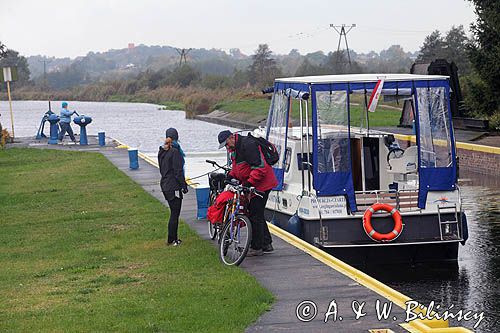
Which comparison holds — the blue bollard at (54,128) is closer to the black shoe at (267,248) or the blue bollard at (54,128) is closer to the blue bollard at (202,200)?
the blue bollard at (202,200)

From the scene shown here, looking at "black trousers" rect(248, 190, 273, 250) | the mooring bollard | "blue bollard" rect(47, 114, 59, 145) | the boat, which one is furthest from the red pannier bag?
"blue bollard" rect(47, 114, 59, 145)

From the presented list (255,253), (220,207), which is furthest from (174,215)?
(255,253)

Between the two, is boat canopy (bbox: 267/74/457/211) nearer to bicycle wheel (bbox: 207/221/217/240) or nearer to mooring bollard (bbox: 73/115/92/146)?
bicycle wheel (bbox: 207/221/217/240)

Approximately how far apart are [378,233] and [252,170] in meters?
2.73

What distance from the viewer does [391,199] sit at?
1567 cm

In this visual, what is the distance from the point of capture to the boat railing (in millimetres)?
15547

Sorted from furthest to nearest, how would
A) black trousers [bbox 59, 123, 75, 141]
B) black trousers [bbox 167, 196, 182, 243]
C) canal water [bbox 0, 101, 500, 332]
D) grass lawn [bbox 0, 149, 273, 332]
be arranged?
black trousers [bbox 59, 123, 75, 141] < black trousers [bbox 167, 196, 182, 243] < canal water [bbox 0, 101, 500, 332] < grass lawn [bbox 0, 149, 273, 332]

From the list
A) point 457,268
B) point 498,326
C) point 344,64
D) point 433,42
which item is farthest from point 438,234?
point 344,64

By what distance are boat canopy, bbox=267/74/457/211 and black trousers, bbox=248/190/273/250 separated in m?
1.84

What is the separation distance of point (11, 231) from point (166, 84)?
12739cm

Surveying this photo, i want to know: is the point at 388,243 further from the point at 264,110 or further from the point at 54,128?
the point at 264,110

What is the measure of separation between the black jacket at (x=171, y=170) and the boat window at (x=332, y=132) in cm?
224

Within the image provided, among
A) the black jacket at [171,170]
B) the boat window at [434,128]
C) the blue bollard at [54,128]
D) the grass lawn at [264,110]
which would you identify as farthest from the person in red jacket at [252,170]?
the blue bollard at [54,128]

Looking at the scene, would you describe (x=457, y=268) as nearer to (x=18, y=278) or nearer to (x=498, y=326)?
(x=498, y=326)
